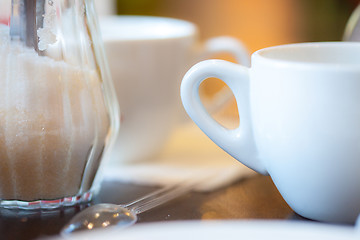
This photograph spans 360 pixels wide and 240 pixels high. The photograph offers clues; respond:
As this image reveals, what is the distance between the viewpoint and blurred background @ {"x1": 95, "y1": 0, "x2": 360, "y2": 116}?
1.23 metres

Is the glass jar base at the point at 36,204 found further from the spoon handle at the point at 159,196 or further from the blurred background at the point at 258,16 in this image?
the blurred background at the point at 258,16

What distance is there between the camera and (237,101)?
354 mm

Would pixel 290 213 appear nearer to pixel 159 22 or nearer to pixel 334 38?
pixel 159 22

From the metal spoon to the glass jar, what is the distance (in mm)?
40

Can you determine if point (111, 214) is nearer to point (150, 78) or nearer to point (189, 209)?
point (189, 209)

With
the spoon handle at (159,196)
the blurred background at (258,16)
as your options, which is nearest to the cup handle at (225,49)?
the spoon handle at (159,196)

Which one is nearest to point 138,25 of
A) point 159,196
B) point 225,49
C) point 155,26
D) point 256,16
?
point 155,26

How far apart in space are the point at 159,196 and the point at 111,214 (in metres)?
0.06

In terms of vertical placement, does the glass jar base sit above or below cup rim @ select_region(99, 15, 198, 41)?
below

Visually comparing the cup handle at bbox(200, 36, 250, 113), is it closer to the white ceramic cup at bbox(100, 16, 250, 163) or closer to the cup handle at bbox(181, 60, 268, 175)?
the white ceramic cup at bbox(100, 16, 250, 163)

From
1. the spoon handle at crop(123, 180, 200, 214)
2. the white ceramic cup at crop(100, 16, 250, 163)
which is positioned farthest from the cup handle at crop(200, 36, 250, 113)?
the spoon handle at crop(123, 180, 200, 214)

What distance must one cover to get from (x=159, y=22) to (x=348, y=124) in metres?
0.34

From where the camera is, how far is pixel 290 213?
1.19 ft

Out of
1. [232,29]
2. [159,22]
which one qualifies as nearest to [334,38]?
[232,29]
